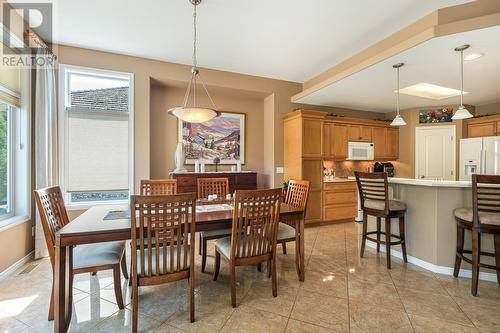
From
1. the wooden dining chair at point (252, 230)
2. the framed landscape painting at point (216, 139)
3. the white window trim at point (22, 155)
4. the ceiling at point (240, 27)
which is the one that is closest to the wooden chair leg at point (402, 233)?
the wooden dining chair at point (252, 230)

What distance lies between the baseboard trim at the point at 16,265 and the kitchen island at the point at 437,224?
15.7ft

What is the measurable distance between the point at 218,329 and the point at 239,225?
788mm

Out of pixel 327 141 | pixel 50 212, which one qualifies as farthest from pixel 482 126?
pixel 50 212

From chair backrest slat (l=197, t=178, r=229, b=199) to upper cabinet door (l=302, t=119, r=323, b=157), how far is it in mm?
1740

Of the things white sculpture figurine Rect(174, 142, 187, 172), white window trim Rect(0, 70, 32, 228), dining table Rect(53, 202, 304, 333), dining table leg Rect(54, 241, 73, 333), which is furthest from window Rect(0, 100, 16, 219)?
white sculpture figurine Rect(174, 142, 187, 172)

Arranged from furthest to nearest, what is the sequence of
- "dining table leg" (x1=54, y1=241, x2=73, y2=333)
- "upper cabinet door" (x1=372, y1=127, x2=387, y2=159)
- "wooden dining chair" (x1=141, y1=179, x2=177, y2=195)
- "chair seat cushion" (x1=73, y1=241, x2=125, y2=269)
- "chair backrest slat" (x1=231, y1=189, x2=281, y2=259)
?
1. "upper cabinet door" (x1=372, y1=127, x2=387, y2=159)
2. "wooden dining chair" (x1=141, y1=179, x2=177, y2=195)
3. "chair backrest slat" (x1=231, y1=189, x2=281, y2=259)
4. "chair seat cushion" (x1=73, y1=241, x2=125, y2=269)
5. "dining table leg" (x1=54, y1=241, x2=73, y2=333)

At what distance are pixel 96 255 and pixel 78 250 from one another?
0.78 feet

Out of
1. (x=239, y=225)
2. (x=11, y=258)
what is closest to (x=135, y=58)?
(x=11, y=258)

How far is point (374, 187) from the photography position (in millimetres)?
3033

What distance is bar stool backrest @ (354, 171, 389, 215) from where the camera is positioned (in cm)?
291

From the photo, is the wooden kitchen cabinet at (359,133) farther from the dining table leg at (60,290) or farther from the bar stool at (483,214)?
the dining table leg at (60,290)

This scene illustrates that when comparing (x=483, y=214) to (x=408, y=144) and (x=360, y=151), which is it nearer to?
(x=360, y=151)

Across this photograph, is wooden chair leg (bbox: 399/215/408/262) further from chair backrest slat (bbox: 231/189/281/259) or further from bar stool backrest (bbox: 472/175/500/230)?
chair backrest slat (bbox: 231/189/281/259)

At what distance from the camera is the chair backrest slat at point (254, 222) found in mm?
2035
